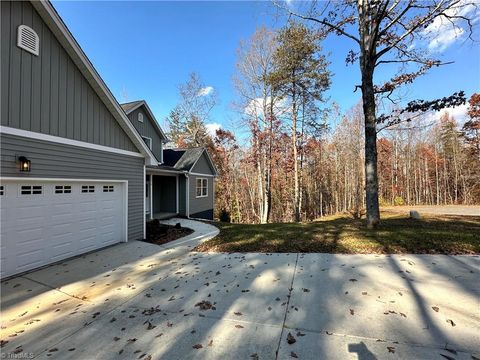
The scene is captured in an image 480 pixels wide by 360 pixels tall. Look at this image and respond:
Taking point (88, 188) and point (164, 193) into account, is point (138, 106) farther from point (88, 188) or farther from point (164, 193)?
point (88, 188)

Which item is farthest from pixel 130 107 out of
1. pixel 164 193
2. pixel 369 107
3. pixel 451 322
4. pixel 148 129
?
pixel 451 322

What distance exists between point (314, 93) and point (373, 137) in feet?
29.5

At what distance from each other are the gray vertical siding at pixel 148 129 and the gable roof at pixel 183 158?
4.26 feet

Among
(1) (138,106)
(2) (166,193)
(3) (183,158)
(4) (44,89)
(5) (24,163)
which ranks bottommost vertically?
(2) (166,193)

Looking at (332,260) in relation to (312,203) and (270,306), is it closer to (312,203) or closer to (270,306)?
(270,306)

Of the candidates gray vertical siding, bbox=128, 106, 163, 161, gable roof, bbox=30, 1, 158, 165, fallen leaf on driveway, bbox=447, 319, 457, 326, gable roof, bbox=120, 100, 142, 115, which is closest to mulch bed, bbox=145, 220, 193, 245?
gable roof, bbox=30, 1, 158, 165

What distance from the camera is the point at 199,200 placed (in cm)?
1559

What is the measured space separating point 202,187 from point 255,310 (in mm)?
13264

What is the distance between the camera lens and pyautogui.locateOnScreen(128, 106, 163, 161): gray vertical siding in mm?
12555

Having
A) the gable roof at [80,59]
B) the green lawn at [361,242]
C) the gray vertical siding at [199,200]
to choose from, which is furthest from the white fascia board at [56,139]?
the gray vertical siding at [199,200]

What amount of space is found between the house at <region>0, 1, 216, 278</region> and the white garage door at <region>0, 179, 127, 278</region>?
19 mm

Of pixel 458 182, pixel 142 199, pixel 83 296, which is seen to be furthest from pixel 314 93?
pixel 458 182

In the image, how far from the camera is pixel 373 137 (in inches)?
289

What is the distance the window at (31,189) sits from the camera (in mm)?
5082
